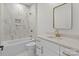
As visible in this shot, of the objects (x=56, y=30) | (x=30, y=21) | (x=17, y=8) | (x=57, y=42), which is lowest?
(x=57, y=42)

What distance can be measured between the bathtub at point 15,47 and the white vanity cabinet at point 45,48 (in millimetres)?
123

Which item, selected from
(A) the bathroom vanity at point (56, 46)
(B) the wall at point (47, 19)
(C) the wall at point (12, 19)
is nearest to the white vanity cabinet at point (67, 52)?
(A) the bathroom vanity at point (56, 46)

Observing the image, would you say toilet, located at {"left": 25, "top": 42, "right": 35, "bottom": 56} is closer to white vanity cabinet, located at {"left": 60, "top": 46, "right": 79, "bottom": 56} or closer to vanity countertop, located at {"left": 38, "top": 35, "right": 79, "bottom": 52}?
vanity countertop, located at {"left": 38, "top": 35, "right": 79, "bottom": 52}

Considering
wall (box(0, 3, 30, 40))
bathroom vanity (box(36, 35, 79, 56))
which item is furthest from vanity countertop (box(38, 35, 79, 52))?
wall (box(0, 3, 30, 40))

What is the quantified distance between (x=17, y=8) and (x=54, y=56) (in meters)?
0.65

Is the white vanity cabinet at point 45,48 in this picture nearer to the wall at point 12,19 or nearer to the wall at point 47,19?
the wall at point 47,19

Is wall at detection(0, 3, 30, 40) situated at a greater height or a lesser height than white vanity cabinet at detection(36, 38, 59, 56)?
greater

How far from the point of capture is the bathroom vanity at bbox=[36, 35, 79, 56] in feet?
3.94

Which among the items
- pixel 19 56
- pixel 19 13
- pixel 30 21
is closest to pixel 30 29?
pixel 30 21

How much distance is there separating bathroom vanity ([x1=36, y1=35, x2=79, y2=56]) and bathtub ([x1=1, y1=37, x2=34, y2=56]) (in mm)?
140

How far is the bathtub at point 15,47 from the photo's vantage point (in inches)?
53.1

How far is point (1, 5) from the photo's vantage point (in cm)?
136

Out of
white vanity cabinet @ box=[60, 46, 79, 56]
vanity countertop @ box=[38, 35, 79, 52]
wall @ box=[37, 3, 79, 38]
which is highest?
wall @ box=[37, 3, 79, 38]

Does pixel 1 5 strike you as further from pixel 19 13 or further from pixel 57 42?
pixel 57 42
